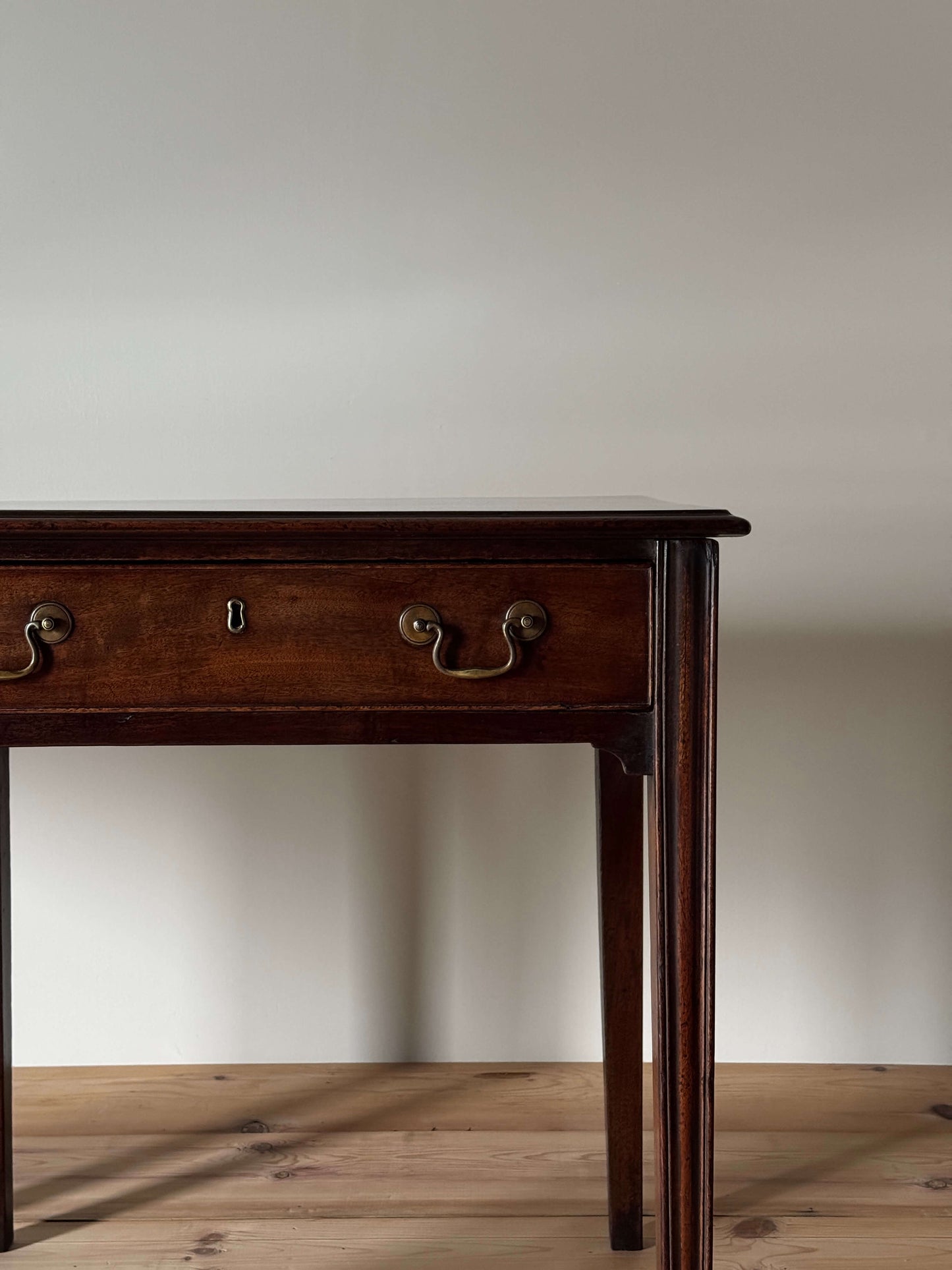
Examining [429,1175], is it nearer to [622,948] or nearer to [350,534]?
[622,948]

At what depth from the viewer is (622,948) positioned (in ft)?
4.26

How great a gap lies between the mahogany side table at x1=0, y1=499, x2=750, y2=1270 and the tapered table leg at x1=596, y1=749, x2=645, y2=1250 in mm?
335

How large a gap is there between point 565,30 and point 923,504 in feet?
2.81

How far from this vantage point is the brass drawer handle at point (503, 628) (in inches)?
36.4

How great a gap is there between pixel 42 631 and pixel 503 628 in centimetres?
36

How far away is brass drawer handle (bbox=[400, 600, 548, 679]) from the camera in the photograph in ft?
3.04

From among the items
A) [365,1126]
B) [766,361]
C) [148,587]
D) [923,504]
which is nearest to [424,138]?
[766,361]

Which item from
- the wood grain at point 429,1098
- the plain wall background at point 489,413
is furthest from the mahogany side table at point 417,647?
the plain wall background at point 489,413

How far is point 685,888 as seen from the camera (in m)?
0.95

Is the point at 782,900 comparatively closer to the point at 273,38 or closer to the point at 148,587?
the point at 148,587

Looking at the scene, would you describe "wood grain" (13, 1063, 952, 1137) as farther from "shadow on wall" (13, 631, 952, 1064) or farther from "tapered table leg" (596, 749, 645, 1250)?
"tapered table leg" (596, 749, 645, 1250)

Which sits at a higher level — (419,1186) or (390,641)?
(390,641)

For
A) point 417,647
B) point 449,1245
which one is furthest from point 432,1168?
point 417,647

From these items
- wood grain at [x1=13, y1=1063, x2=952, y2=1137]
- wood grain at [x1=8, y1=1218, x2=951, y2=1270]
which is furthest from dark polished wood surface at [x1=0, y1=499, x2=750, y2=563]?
wood grain at [x1=13, y1=1063, x2=952, y2=1137]
